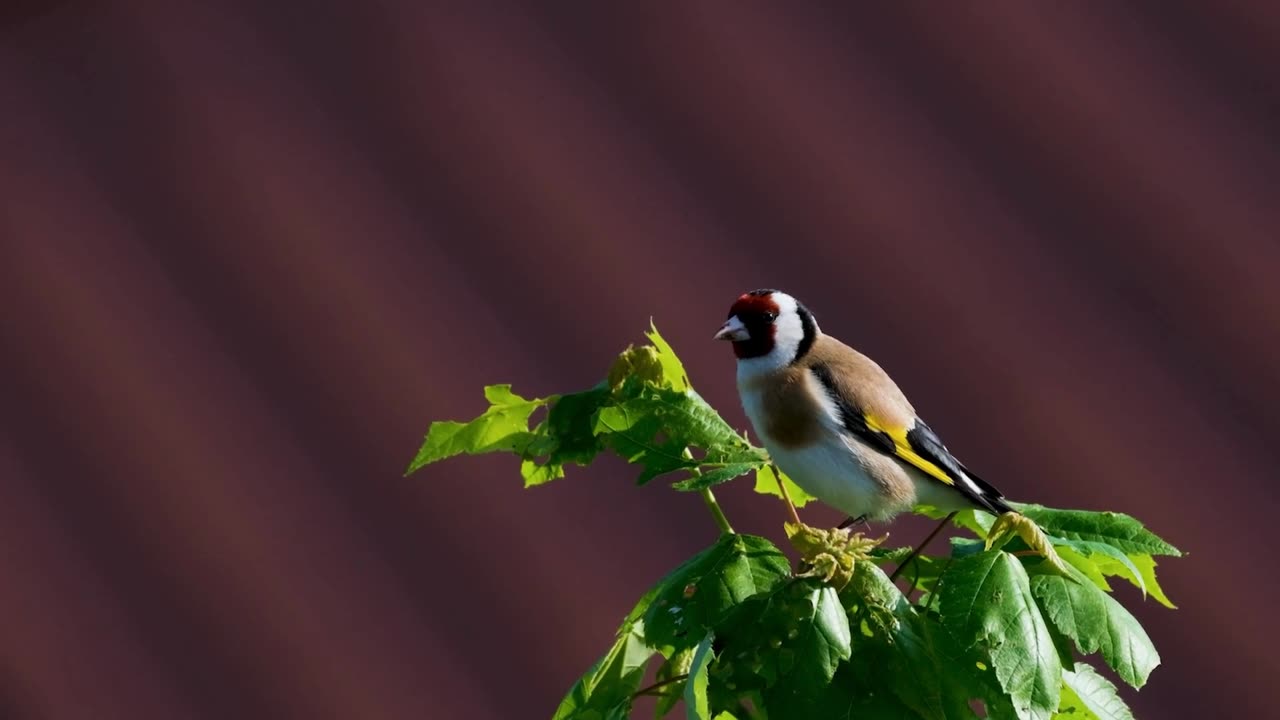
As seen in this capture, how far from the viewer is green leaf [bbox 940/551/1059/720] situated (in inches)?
43.6

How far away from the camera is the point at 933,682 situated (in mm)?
1148

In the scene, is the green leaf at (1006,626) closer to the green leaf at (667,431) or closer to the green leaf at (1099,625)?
the green leaf at (1099,625)

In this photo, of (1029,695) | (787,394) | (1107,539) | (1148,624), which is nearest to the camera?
(1029,695)

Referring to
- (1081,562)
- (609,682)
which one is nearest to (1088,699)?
(1081,562)

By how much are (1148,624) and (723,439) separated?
139 centimetres

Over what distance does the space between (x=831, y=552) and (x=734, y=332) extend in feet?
1.99

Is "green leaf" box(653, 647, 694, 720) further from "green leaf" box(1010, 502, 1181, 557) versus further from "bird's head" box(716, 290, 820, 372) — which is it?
"bird's head" box(716, 290, 820, 372)

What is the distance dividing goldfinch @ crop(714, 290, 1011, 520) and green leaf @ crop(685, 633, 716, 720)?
536mm

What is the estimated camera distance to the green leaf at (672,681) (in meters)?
1.27

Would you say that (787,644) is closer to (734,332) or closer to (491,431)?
(491,431)

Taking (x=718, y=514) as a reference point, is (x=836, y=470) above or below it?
below

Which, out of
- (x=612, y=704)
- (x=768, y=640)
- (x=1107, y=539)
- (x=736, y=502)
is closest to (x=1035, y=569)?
(x=1107, y=539)

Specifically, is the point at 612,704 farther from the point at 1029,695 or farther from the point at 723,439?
the point at 1029,695

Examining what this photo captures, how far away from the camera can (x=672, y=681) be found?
1268 millimetres
